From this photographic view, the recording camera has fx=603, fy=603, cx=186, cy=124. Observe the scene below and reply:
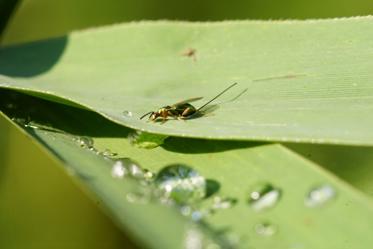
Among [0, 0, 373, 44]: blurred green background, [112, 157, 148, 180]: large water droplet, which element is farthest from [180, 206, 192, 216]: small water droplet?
[0, 0, 373, 44]: blurred green background

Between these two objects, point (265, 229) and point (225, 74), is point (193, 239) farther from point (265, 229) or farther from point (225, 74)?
point (225, 74)

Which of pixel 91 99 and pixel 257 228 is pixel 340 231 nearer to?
pixel 257 228

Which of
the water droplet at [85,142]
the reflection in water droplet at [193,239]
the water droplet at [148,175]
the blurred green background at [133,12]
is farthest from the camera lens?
the blurred green background at [133,12]

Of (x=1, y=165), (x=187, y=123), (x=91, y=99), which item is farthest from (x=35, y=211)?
(x=187, y=123)

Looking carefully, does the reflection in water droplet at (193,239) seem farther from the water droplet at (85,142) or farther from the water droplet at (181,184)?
the water droplet at (85,142)

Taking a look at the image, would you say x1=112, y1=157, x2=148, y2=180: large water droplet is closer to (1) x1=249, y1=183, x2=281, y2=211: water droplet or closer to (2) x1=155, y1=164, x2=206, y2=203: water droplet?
(2) x1=155, y1=164, x2=206, y2=203: water droplet

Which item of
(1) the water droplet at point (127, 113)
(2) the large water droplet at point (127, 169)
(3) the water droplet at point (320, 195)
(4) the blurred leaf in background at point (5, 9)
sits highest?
(4) the blurred leaf in background at point (5, 9)

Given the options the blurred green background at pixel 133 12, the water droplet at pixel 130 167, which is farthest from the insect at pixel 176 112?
the blurred green background at pixel 133 12
